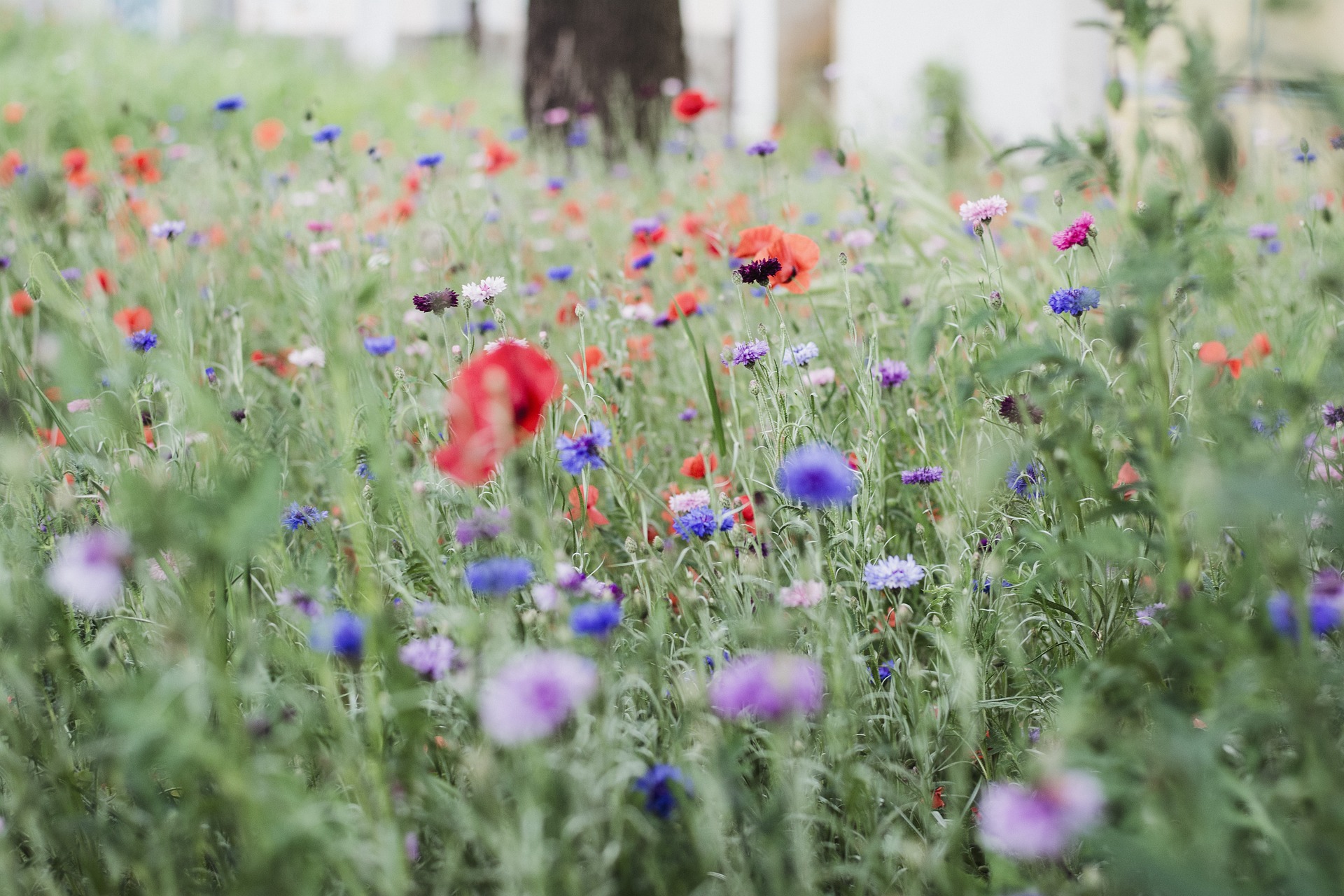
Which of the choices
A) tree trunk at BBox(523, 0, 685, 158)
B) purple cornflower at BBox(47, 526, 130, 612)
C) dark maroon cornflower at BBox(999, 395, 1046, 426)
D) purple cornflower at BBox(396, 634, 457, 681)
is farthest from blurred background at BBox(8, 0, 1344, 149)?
purple cornflower at BBox(47, 526, 130, 612)

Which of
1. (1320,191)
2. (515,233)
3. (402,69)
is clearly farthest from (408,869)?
(402,69)

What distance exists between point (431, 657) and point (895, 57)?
345 inches

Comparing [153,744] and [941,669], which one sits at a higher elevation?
[153,744]

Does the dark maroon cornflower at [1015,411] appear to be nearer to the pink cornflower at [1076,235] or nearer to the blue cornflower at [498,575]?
the pink cornflower at [1076,235]

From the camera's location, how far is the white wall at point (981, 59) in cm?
620

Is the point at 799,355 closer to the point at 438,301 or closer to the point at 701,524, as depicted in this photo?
the point at 701,524

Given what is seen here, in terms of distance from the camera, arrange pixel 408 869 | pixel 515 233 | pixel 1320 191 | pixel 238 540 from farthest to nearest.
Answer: pixel 1320 191 → pixel 515 233 → pixel 408 869 → pixel 238 540

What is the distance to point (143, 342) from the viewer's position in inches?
71.6

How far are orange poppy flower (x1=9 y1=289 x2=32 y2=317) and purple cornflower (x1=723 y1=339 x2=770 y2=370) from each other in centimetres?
165

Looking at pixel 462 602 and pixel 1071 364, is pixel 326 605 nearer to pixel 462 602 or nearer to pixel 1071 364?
pixel 462 602

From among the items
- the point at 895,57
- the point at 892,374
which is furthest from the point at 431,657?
the point at 895,57

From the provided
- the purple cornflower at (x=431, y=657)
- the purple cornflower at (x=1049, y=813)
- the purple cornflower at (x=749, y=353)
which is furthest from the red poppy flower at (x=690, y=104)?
the purple cornflower at (x=1049, y=813)

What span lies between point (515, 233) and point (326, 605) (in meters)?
1.69

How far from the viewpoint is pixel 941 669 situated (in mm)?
1326
